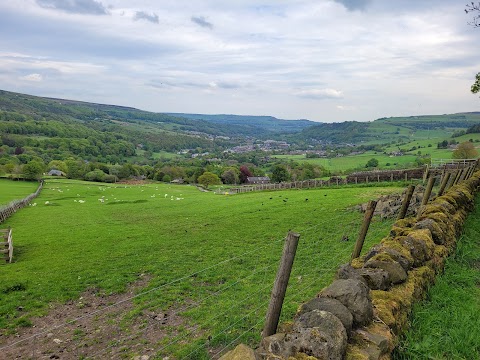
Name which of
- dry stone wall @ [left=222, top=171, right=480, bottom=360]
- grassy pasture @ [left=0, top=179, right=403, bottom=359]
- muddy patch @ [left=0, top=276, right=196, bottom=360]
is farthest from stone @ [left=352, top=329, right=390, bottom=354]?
muddy patch @ [left=0, top=276, right=196, bottom=360]

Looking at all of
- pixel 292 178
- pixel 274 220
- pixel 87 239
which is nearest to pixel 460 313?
pixel 274 220

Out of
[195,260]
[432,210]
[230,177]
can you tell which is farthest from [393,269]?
[230,177]

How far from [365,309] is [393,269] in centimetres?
175

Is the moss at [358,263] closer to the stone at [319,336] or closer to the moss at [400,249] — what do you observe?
the moss at [400,249]

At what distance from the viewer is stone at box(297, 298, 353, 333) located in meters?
4.27

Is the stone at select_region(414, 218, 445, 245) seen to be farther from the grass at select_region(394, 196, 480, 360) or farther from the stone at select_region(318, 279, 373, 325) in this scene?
the stone at select_region(318, 279, 373, 325)

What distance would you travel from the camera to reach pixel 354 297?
4656 mm

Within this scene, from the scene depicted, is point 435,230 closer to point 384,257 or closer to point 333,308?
point 384,257

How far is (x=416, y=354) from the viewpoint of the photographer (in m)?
4.71

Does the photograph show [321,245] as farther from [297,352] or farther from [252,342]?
[297,352]

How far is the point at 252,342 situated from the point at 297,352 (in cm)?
451

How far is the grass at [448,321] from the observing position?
476 cm

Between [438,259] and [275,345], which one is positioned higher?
[275,345]

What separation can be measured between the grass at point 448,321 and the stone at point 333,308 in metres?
1.08
